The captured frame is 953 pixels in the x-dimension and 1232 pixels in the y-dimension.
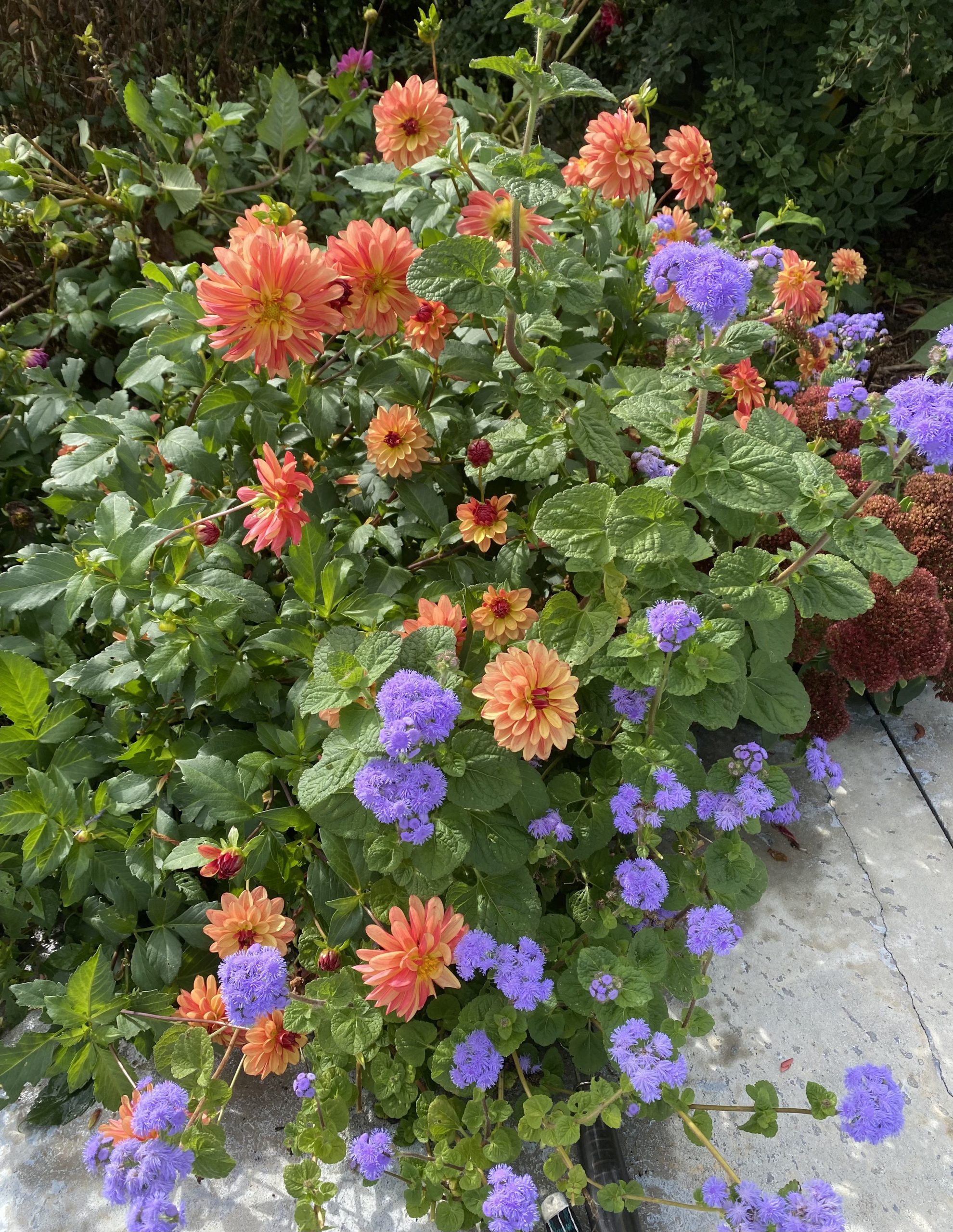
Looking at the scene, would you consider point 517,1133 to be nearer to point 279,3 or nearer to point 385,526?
point 385,526

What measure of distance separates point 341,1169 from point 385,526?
1.03m

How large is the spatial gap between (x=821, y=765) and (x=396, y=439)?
90 cm

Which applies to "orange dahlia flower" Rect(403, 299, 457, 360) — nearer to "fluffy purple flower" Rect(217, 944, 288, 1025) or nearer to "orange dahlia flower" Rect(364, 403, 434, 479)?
"orange dahlia flower" Rect(364, 403, 434, 479)

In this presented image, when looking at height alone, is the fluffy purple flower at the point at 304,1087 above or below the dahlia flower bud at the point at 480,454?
below

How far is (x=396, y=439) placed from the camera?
4.52ft

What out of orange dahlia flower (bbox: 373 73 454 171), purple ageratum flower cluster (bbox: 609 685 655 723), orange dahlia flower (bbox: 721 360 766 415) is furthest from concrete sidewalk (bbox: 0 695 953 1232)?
orange dahlia flower (bbox: 373 73 454 171)

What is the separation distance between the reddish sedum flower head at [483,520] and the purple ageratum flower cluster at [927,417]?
58 cm

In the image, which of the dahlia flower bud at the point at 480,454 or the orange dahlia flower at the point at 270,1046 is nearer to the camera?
the orange dahlia flower at the point at 270,1046

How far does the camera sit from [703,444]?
3.70ft

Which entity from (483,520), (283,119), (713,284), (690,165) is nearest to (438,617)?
(483,520)

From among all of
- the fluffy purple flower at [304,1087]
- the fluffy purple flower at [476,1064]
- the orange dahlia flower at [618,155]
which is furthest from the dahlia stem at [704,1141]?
the orange dahlia flower at [618,155]

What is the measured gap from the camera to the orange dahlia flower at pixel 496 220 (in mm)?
1276

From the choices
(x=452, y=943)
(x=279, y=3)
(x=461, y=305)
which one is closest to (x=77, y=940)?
(x=452, y=943)

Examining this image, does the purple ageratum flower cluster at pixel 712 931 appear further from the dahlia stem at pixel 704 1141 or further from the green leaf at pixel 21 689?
the green leaf at pixel 21 689
